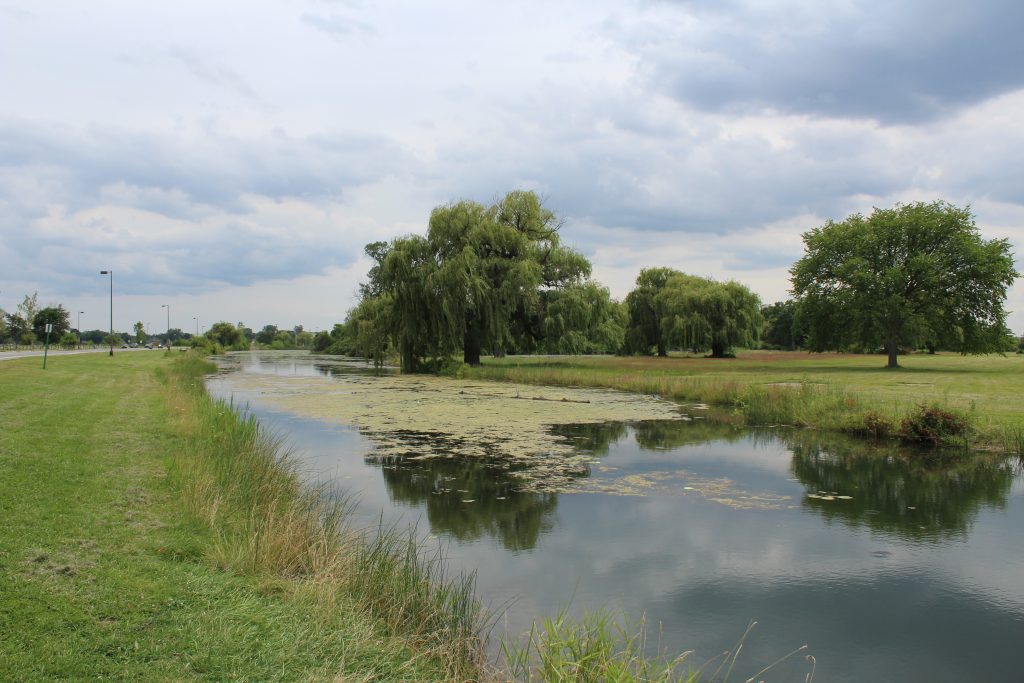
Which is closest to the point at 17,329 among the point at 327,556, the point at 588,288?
the point at 588,288

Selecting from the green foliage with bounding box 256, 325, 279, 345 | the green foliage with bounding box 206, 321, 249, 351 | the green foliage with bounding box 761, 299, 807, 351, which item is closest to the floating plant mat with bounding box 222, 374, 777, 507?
the green foliage with bounding box 761, 299, 807, 351

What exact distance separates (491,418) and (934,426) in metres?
9.57

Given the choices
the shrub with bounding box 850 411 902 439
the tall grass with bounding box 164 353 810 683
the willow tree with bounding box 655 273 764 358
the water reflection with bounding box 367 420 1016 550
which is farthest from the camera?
the willow tree with bounding box 655 273 764 358

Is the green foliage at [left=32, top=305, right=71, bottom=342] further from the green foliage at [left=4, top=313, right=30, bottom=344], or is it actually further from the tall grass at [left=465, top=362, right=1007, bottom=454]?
the tall grass at [left=465, top=362, right=1007, bottom=454]

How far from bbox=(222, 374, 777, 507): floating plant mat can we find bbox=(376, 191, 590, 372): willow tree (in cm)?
283

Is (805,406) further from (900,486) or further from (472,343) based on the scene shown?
(472,343)

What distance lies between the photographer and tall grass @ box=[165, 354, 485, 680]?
4609mm

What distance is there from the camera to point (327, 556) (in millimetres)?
5453

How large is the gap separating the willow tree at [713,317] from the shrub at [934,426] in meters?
33.0

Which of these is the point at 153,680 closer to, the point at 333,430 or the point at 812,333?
the point at 333,430

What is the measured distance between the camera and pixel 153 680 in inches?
134

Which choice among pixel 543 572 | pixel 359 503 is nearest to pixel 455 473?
pixel 359 503

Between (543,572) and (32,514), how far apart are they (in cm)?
458

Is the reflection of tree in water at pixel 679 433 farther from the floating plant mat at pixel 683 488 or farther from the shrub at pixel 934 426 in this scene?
the shrub at pixel 934 426
